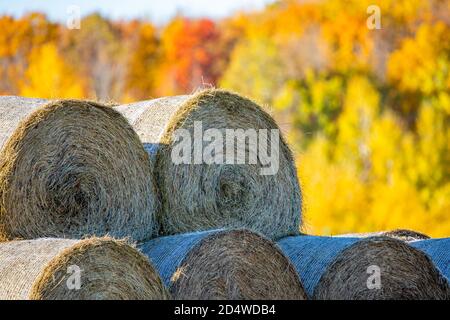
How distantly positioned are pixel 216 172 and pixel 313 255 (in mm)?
1046

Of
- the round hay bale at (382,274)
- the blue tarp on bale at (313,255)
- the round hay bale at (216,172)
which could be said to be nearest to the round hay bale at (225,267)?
the blue tarp on bale at (313,255)

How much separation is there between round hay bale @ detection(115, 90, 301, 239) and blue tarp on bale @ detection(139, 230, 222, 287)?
21.2 inches

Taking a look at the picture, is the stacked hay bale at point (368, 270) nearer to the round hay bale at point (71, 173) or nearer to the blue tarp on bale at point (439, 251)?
the blue tarp on bale at point (439, 251)

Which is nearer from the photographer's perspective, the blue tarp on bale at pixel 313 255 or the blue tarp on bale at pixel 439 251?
the blue tarp on bale at pixel 313 255

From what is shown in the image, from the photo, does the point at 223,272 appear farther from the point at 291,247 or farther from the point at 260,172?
the point at 260,172

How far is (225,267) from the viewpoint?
595 cm

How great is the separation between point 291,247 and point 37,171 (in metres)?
1.93

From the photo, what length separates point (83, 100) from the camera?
251 inches

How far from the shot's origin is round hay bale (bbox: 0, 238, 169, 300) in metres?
5.12

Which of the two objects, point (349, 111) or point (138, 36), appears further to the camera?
point (138, 36)

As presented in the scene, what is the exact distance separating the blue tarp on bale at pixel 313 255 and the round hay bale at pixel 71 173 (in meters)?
1.05

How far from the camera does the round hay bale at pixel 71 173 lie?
6.00 m
